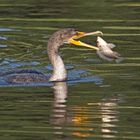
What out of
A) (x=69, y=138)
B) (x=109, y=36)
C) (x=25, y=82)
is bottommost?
(x=69, y=138)

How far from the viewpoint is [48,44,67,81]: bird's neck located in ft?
59.5

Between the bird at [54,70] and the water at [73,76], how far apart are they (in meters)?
0.24

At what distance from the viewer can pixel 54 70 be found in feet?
60.4

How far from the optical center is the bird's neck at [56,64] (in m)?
18.1

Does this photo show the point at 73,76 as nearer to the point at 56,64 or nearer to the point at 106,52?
the point at 56,64

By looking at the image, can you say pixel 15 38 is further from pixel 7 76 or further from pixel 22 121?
pixel 22 121

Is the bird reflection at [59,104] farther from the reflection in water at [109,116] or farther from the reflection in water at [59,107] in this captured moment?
the reflection in water at [109,116]

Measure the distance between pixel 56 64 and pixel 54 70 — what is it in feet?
0.35

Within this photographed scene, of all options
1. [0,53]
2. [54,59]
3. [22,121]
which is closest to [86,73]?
[54,59]

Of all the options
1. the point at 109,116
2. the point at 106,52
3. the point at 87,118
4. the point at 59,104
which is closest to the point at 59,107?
the point at 59,104

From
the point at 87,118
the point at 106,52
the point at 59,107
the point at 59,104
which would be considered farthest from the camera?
the point at 106,52

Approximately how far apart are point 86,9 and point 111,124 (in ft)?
33.2

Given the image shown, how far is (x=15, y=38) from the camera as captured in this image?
21094 millimetres

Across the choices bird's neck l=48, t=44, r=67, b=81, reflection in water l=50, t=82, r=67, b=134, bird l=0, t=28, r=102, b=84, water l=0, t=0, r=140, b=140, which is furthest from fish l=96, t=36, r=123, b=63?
reflection in water l=50, t=82, r=67, b=134
